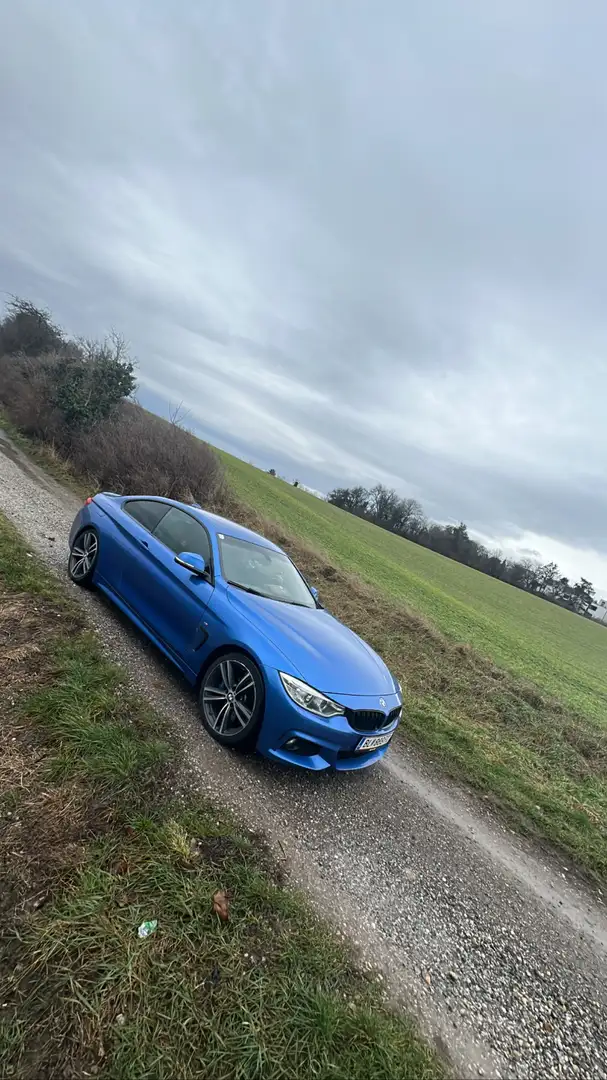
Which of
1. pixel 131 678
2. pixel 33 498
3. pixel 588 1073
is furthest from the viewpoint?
pixel 33 498

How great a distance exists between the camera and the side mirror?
4.38m

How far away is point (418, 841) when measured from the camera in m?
3.62

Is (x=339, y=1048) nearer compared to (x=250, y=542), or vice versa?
(x=339, y=1048)

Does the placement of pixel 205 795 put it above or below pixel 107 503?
below

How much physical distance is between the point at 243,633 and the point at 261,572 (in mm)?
1262

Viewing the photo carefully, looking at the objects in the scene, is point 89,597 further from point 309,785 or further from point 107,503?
point 309,785

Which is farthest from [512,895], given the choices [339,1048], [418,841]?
[339,1048]

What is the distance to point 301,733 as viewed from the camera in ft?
11.1

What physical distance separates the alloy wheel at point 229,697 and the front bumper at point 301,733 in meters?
0.17

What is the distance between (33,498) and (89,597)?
533cm

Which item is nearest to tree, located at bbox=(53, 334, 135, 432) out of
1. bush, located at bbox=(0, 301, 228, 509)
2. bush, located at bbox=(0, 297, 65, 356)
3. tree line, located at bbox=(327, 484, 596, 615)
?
bush, located at bbox=(0, 301, 228, 509)

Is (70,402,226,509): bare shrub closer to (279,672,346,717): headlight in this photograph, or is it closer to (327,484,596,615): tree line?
(279,672,346,717): headlight

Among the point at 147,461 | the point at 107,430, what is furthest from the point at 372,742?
the point at 107,430

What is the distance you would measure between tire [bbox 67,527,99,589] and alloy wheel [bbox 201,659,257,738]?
2.41m
